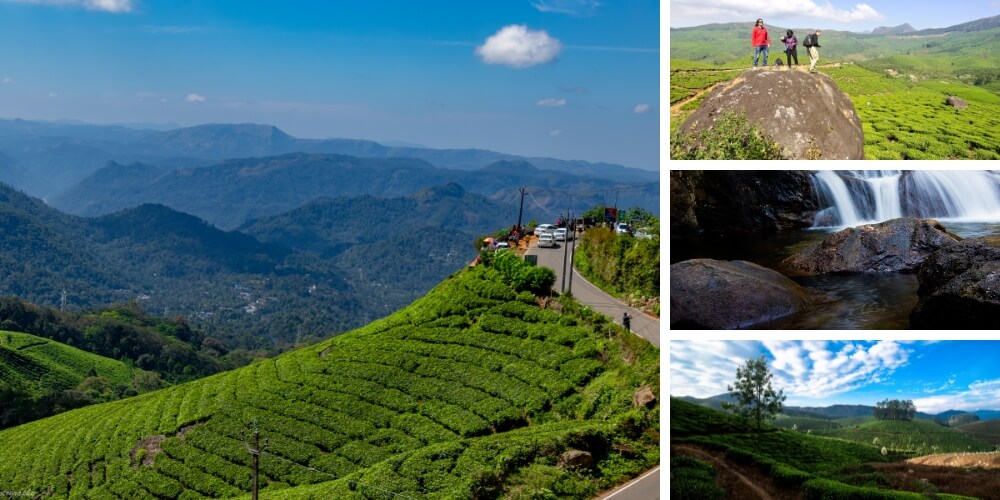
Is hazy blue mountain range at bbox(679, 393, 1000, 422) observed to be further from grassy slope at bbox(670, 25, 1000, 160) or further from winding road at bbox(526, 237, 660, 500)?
winding road at bbox(526, 237, 660, 500)

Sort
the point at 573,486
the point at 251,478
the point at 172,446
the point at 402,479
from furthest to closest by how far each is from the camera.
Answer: the point at 172,446
the point at 251,478
the point at 402,479
the point at 573,486

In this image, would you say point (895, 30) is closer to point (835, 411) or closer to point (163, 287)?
point (835, 411)

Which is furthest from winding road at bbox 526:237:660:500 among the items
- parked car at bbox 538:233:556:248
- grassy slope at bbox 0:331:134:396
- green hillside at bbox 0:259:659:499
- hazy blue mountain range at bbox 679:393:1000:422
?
grassy slope at bbox 0:331:134:396

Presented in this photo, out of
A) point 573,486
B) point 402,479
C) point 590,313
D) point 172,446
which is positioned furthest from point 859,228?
point 172,446

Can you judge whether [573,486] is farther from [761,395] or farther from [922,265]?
[922,265]

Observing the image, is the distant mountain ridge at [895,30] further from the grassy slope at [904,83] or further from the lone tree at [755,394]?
the lone tree at [755,394]

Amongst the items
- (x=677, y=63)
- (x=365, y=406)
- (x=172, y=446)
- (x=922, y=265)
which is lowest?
(x=172, y=446)

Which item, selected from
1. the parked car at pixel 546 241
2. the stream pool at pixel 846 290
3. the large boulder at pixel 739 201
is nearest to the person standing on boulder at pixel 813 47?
the large boulder at pixel 739 201
